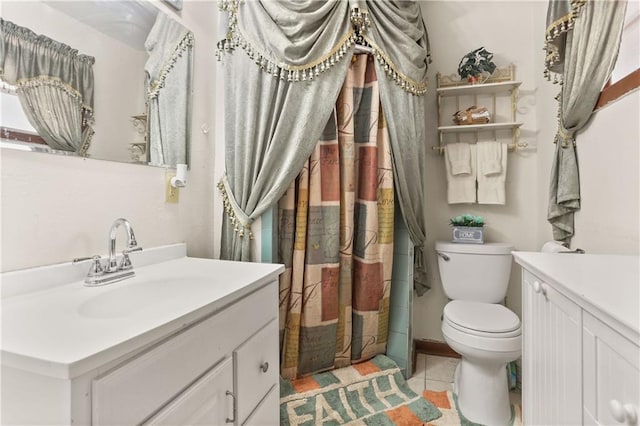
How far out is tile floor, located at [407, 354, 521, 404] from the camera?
1.71 meters

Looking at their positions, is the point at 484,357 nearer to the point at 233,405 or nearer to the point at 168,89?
the point at 233,405

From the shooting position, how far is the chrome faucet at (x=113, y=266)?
0.91m

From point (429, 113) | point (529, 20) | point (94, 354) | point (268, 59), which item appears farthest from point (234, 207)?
point (529, 20)

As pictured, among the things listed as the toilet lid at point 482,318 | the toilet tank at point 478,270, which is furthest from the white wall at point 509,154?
the toilet lid at point 482,318

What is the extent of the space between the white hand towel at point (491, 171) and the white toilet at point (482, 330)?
32 centimetres

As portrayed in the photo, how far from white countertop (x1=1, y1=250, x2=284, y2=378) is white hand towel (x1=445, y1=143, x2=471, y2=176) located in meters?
1.44

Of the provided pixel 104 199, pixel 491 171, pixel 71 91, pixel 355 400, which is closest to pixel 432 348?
pixel 355 400

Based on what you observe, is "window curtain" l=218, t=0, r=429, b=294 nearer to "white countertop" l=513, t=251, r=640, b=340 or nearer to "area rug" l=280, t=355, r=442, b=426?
"area rug" l=280, t=355, r=442, b=426

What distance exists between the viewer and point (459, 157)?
1972 millimetres

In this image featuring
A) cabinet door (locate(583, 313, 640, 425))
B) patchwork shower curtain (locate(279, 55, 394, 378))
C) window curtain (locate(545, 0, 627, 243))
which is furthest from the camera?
patchwork shower curtain (locate(279, 55, 394, 378))

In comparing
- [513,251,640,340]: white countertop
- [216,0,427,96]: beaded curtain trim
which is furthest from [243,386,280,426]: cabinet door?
[216,0,427,96]: beaded curtain trim

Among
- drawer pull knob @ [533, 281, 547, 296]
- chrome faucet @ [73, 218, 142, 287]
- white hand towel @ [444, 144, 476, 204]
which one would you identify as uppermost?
white hand towel @ [444, 144, 476, 204]

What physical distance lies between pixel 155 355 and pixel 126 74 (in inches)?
40.7

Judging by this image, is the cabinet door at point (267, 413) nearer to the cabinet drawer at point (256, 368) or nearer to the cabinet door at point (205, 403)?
the cabinet drawer at point (256, 368)
